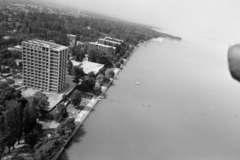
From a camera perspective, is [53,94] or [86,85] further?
[86,85]

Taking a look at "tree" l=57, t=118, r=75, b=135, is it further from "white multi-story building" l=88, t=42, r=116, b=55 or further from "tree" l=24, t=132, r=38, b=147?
"white multi-story building" l=88, t=42, r=116, b=55

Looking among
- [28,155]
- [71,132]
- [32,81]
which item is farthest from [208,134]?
[32,81]

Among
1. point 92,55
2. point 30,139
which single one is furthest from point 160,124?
point 92,55

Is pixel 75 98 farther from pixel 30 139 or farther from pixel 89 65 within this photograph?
pixel 89 65

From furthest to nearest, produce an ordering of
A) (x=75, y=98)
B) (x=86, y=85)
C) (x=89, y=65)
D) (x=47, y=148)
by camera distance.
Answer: (x=89, y=65) → (x=86, y=85) → (x=75, y=98) → (x=47, y=148)

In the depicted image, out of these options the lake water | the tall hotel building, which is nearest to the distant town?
the tall hotel building

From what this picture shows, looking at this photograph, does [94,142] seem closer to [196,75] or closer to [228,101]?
[228,101]
